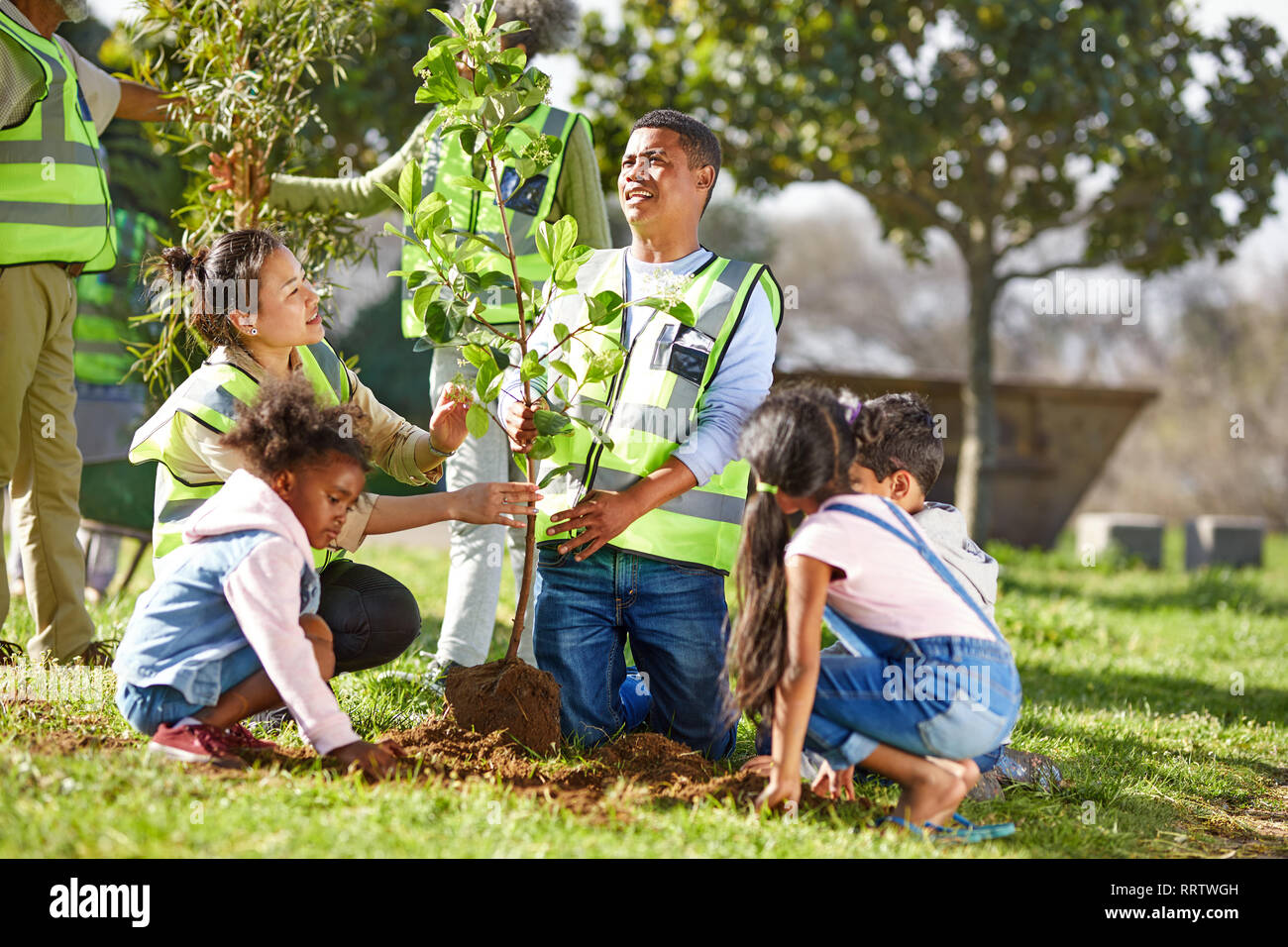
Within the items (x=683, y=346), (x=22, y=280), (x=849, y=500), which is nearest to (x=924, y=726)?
(x=849, y=500)

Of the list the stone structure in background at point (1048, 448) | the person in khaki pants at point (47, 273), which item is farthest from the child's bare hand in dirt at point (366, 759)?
the stone structure in background at point (1048, 448)

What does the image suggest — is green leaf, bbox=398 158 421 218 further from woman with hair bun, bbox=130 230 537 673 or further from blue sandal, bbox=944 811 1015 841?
blue sandal, bbox=944 811 1015 841

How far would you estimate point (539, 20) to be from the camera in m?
3.71

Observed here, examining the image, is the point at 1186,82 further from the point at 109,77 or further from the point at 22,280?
the point at 22,280

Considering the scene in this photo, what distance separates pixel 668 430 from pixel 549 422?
0.40 m

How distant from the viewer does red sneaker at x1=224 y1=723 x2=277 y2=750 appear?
2.72 meters

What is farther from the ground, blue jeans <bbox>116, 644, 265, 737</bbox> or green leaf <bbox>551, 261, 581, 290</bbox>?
green leaf <bbox>551, 261, 581, 290</bbox>

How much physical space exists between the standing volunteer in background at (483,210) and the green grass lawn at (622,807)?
1.13ft

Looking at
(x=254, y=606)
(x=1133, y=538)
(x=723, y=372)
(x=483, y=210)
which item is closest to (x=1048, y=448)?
(x=1133, y=538)

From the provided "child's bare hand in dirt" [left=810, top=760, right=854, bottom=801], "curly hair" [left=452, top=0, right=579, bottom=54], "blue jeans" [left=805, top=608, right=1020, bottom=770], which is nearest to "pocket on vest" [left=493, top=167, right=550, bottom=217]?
"curly hair" [left=452, top=0, right=579, bottom=54]

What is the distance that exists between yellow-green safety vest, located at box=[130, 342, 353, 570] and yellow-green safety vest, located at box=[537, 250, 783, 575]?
68 centimetres

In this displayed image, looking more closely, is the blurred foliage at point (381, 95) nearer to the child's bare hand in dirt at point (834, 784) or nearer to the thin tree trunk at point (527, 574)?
the thin tree trunk at point (527, 574)

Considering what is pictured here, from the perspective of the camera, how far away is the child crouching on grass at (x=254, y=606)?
2459 mm

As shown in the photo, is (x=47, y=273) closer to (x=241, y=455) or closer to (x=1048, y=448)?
(x=241, y=455)
